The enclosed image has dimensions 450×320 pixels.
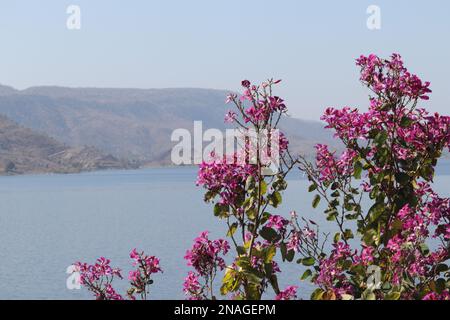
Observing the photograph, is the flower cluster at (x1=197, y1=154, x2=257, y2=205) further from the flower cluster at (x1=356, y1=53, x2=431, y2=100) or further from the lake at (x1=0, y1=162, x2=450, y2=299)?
the lake at (x1=0, y1=162, x2=450, y2=299)

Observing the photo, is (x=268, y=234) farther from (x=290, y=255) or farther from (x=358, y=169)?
(x=358, y=169)

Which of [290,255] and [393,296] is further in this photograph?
[290,255]

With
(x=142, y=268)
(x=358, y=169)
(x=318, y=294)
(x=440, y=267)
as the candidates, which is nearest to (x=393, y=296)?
(x=318, y=294)

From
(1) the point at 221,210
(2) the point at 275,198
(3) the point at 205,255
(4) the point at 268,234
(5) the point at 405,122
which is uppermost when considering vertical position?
(5) the point at 405,122

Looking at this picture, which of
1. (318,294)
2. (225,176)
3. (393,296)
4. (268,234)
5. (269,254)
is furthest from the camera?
(225,176)

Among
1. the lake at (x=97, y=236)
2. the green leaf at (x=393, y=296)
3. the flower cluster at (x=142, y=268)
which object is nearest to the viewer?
the green leaf at (x=393, y=296)

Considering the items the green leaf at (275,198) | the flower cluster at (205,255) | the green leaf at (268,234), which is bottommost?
the flower cluster at (205,255)

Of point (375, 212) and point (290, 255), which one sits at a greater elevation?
point (375, 212)

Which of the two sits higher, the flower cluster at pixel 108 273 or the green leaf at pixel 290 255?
the green leaf at pixel 290 255

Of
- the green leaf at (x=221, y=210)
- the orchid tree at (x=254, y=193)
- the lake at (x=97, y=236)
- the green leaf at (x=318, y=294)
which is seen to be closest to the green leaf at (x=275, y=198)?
the orchid tree at (x=254, y=193)

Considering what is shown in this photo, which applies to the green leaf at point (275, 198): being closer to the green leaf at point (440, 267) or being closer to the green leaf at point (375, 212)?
the green leaf at point (375, 212)

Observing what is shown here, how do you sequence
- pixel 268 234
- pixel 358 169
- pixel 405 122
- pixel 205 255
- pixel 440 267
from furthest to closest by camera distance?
pixel 205 255 < pixel 358 169 < pixel 268 234 < pixel 405 122 < pixel 440 267

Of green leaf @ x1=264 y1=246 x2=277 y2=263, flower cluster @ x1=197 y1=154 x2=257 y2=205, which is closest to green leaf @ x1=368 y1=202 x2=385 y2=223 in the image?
green leaf @ x1=264 y1=246 x2=277 y2=263

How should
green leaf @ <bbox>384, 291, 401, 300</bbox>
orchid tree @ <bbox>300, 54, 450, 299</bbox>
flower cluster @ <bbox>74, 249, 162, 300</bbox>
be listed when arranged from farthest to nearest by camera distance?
1. flower cluster @ <bbox>74, 249, 162, 300</bbox>
2. orchid tree @ <bbox>300, 54, 450, 299</bbox>
3. green leaf @ <bbox>384, 291, 401, 300</bbox>
